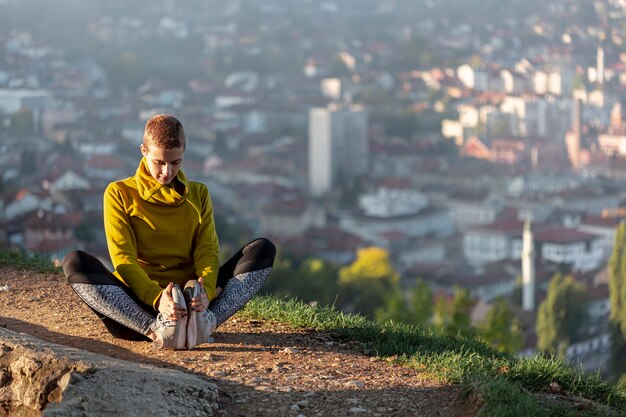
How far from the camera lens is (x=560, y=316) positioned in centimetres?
1529

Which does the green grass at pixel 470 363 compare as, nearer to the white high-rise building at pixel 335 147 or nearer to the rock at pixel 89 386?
the rock at pixel 89 386

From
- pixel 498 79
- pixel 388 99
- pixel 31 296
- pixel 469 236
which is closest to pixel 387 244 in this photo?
pixel 469 236

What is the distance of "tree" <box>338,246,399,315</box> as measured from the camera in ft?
51.6

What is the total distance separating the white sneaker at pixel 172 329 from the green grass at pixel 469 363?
354mm

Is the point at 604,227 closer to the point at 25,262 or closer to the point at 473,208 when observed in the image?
the point at 473,208

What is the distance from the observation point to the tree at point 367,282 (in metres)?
15.7

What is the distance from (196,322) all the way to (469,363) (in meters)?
0.47

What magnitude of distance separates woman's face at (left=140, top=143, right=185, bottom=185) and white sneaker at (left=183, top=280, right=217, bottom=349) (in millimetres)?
188

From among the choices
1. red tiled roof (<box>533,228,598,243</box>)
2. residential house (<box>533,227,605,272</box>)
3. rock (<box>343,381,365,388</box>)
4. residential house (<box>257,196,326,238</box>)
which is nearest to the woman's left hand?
rock (<box>343,381,365,388</box>)

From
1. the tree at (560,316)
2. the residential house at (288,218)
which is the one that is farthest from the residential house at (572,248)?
the tree at (560,316)

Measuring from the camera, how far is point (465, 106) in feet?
133

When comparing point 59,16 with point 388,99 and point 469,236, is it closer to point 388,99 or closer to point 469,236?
point 388,99

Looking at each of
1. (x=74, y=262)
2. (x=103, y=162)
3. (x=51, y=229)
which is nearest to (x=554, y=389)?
(x=74, y=262)

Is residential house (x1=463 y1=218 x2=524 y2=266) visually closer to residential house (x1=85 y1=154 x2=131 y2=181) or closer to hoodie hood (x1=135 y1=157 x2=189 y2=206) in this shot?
residential house (x1=85 y1=154 x2=131 y2=181)
